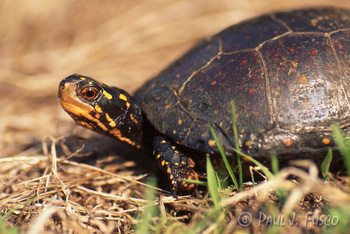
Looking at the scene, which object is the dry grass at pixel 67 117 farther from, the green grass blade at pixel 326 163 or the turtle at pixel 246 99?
the turtle at pixel 246 99

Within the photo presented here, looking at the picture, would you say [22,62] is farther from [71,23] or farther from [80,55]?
[71,23]

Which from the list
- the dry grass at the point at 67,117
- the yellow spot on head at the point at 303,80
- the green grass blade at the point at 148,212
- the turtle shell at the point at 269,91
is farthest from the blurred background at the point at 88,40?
the yellow spot on head at the point at 303,80

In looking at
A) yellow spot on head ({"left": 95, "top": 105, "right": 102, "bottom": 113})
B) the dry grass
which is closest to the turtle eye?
yellow spot on head ({"left": 95, "top": 105, "right": 102, "bottom": 113})

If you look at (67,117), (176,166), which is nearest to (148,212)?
(176,166)

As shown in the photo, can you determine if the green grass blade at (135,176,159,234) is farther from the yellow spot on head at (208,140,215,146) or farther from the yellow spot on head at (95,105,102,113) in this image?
the yellow spot on head at (95,105,102,113)

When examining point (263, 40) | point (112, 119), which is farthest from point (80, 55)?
A: point (263, 40)
